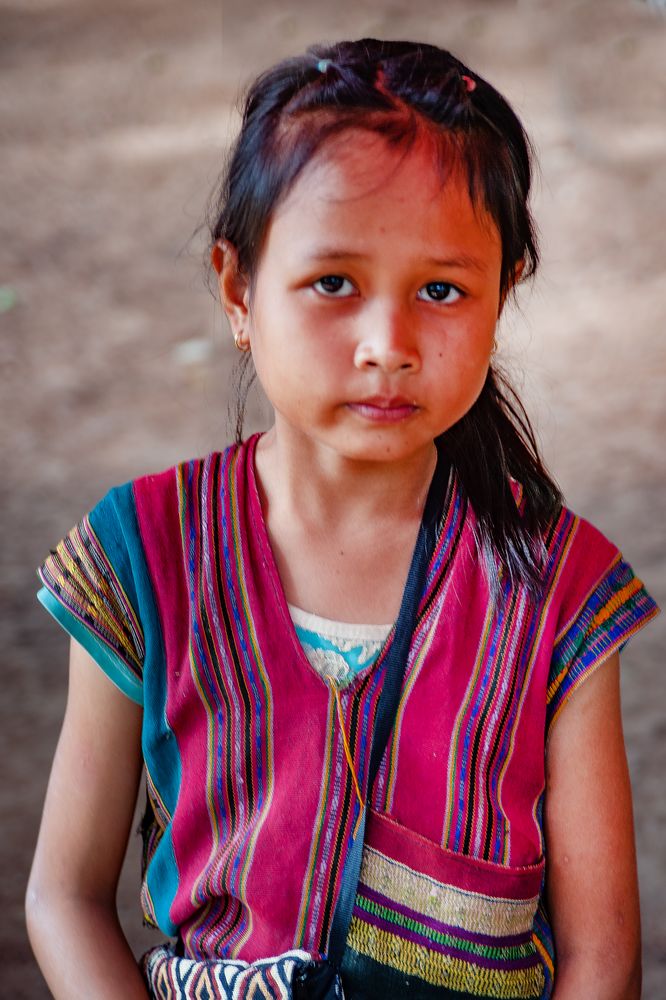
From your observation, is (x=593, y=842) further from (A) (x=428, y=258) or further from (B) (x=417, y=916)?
(A) (x=428, y=258)

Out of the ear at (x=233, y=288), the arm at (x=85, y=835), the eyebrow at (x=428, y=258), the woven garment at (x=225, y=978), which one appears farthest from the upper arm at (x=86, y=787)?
the eyebrow at (x=428, y=258)

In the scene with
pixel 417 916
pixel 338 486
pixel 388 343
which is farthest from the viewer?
pixel 338 486

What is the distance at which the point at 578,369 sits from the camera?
3.46 metres

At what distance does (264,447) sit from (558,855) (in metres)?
0.52

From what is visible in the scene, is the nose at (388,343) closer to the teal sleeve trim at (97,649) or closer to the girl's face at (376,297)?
the girl's face at (376,297)

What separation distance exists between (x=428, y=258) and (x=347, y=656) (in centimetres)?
40

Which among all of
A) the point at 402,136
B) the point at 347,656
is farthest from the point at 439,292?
the point at 347,656

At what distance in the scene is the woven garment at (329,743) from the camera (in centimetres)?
124

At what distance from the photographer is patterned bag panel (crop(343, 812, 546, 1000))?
1.24m

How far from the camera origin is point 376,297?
1.16m

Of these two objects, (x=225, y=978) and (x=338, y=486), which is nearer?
(x=225, y=978)

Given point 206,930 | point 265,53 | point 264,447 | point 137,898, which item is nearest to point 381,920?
point 206,930

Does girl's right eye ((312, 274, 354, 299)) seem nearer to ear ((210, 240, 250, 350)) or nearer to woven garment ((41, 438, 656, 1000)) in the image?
ear ((210, 240, 250, 350))

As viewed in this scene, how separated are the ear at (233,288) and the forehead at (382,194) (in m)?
0.13
